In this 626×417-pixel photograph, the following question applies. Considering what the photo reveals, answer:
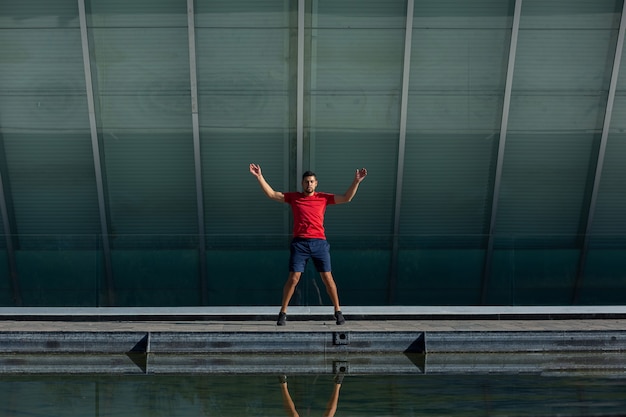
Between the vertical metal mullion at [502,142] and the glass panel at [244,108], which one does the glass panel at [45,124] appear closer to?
the glass panel at [244,108]

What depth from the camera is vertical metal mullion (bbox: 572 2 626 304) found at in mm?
13203

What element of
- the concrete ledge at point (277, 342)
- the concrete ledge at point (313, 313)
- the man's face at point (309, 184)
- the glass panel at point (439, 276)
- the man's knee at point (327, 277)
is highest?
the man's face at point (309, 184)

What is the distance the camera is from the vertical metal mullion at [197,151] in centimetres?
1311

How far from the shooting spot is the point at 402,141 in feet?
46.9

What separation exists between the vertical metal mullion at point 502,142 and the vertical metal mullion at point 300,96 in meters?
2.71

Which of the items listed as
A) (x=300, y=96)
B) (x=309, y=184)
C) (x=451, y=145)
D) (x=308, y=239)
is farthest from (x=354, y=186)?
(x=451, y=145)

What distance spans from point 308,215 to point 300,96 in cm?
292

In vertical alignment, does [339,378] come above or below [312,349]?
above

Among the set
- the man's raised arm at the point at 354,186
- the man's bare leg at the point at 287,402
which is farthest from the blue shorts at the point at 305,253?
the man's bare leg at the point at 287,402

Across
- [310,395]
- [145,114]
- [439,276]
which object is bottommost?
[439,276]

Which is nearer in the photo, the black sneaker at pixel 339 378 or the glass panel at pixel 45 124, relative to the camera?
the black sneaker at pixel 339 378

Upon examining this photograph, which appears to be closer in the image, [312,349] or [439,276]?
[312,349]

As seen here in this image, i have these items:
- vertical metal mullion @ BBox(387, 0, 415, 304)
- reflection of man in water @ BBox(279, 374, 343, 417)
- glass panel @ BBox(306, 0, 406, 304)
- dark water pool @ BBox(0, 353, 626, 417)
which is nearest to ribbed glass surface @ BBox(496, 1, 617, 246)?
vertical metal mullion @ BBox(387, 0, 415, 304)

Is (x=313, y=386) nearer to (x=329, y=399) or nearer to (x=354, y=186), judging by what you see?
(x=329, y=399)
